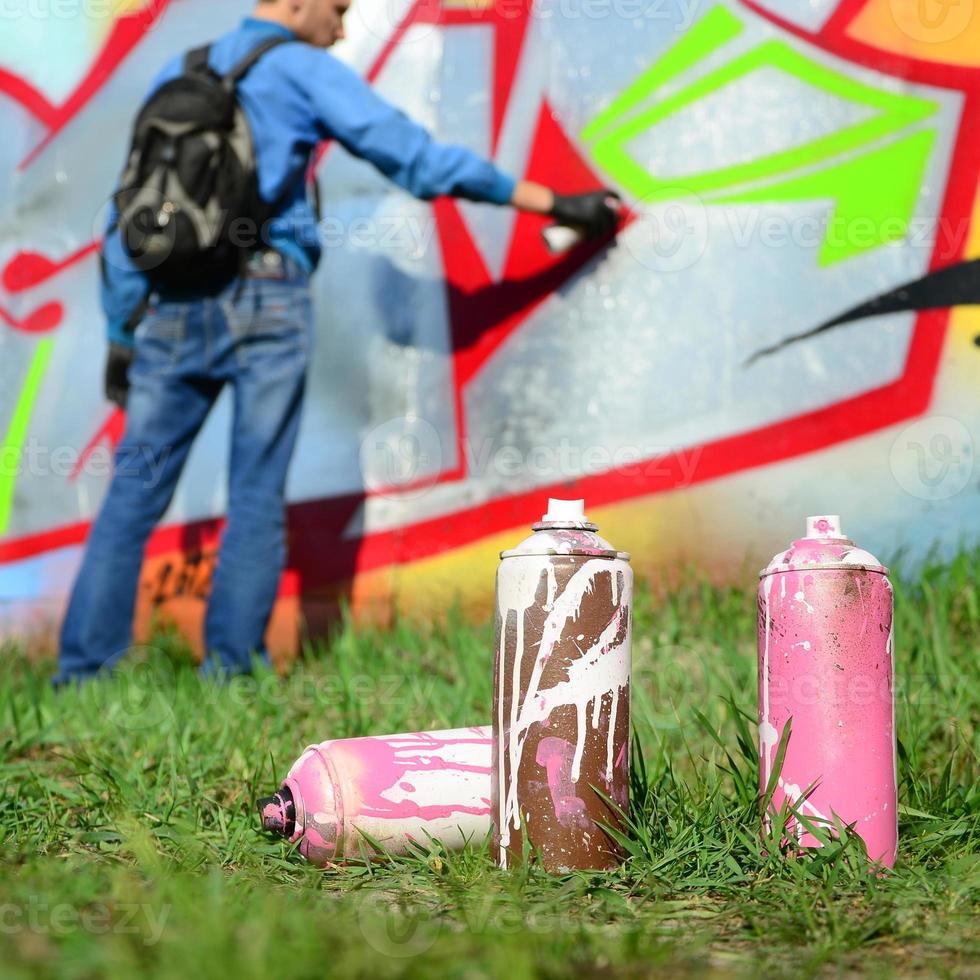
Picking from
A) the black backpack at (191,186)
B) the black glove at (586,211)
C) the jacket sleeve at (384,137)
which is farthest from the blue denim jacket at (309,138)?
the black glove at (586,211)

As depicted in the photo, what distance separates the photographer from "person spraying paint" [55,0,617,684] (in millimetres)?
4008

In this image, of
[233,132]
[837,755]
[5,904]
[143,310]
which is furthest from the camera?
[143,310]

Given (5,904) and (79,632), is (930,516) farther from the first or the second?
(5,904)

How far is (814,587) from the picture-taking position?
6.51 feet

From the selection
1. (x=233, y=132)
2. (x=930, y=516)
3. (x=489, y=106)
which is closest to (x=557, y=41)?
(x=489, y=106)

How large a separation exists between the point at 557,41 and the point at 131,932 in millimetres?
4049

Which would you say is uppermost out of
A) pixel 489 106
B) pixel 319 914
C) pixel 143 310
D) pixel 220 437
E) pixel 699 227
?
pixel 489 106

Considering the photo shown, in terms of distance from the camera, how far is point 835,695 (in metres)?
1.95

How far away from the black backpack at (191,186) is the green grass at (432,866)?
153 cm

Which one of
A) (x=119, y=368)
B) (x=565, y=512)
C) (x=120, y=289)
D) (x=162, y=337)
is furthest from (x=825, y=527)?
(x=119, y=368)

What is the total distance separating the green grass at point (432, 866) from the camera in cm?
141

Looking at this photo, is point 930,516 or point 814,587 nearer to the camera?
point 814,587

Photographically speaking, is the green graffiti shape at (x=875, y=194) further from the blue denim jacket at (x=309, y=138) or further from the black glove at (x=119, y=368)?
the black glove at (x=119, y=368)

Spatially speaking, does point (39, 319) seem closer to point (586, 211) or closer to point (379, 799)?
point (586, 211)
